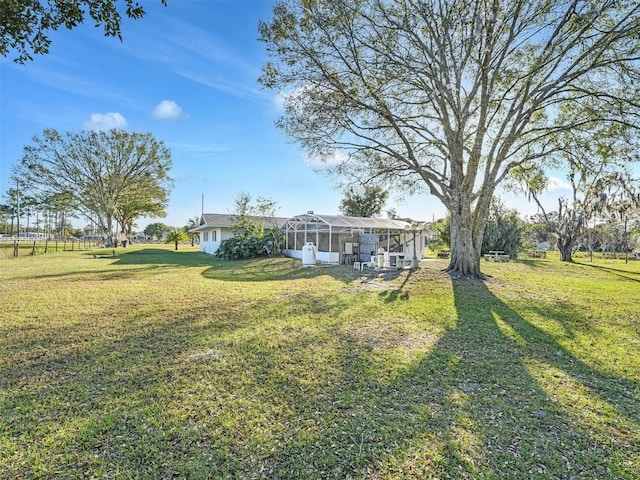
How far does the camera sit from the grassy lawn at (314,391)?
7.75 ft

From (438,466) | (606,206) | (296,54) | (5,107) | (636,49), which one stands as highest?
(296,54)

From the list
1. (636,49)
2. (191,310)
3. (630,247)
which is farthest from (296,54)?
(630,247)

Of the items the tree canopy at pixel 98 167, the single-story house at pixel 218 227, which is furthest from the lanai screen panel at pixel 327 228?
the tree canopy at pixel 98 167

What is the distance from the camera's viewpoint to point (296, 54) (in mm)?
10570

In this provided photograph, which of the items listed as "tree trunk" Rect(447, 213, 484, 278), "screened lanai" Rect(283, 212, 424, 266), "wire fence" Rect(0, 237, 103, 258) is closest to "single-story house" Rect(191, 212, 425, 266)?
"screened lanai" Rect(283, 212, 424, 266)

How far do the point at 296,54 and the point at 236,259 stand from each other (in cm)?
1149

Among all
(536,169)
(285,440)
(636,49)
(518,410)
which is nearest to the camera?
(285,440)

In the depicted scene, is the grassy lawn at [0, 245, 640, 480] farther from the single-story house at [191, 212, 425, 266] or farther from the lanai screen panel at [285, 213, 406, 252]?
the lanai screen panel at [285, 213, 406, 252]

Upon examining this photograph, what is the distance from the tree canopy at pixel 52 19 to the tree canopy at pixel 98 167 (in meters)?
30.6

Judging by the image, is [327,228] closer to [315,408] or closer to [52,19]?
[52,19]

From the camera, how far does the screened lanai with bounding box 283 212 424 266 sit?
1648cm

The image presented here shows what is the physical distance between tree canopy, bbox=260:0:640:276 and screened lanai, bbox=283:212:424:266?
5.00 metres

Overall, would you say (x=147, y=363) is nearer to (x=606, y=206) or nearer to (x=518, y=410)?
(x=518, y=410)

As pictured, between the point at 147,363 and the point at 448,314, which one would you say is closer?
the point at 147,363
